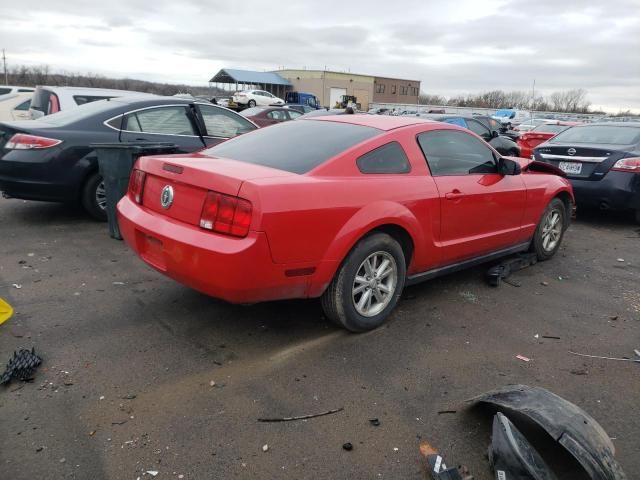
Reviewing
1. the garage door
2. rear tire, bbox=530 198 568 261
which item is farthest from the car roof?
the garage door

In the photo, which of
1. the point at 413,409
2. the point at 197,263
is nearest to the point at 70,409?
the point at 197,263

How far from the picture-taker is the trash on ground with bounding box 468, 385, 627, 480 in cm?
218

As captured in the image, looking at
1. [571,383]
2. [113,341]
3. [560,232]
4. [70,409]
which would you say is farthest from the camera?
[560,232]

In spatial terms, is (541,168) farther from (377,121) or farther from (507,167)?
(377,121)

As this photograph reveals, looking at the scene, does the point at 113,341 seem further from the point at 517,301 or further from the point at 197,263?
the point at 517,301

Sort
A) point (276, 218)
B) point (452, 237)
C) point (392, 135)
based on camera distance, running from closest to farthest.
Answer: point (276, 218) → point (392, 135) → point (452, 237)

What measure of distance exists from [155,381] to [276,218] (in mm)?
1178

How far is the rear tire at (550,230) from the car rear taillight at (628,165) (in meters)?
2.09

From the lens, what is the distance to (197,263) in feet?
10.0

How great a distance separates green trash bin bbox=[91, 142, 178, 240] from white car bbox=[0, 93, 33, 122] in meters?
8.90

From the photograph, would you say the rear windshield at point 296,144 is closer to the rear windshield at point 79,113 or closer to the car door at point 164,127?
the car door at point 164,127

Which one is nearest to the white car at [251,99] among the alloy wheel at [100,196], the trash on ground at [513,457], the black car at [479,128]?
the black car at [479,128]

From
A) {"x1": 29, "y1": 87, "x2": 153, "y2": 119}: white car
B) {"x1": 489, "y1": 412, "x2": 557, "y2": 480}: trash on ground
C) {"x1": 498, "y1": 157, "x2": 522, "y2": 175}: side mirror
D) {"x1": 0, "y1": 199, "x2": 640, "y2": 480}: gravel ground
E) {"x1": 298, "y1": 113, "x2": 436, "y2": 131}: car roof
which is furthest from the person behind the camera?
{"x1": 29, "y1": 87, "x2": 153, "y2": 119}: white car

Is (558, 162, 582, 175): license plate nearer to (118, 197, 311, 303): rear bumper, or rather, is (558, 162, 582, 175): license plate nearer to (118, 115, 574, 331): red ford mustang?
(118, 115, 574, 331): red ford mustang
